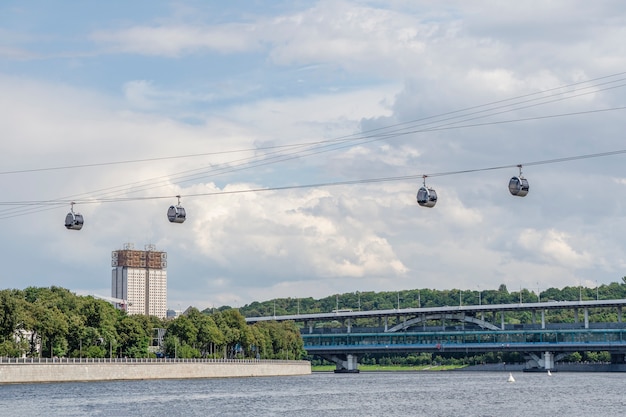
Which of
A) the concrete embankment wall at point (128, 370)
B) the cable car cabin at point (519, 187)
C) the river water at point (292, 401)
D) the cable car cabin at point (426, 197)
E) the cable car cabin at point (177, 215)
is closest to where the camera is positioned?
the cable car cabin at point (519, 187)

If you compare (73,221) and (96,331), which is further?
(96,331)

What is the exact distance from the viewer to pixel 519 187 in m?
51.3

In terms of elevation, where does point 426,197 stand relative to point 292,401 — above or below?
above

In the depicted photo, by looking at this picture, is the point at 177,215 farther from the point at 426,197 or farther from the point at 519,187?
the point at 519,187

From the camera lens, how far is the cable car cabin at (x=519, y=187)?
51344 millimetres

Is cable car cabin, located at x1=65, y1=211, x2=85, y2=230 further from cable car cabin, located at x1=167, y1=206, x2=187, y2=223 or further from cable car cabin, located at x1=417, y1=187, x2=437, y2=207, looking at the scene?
cable car cabin, located at x1=417, y1=187, x2=437, y2=207

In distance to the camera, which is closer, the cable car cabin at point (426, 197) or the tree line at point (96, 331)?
the cable car cabin at point (426, 197)

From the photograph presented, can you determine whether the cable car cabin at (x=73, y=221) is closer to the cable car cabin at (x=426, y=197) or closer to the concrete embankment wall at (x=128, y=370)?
the cable car cabin at (x=426, y=197)

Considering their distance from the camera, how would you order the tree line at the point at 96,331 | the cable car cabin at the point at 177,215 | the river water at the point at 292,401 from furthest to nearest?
1. the tree line at the point at 96,331
2. the river water at the point at 292,401
3. the cable car cabin at the point at 177,215

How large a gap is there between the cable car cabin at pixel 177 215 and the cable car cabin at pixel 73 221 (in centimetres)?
546

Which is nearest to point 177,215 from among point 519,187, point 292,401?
point 519,187

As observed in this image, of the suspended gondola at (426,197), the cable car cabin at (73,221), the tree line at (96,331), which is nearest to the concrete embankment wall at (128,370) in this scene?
the tree line at (96,331)

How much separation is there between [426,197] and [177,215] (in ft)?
47.6

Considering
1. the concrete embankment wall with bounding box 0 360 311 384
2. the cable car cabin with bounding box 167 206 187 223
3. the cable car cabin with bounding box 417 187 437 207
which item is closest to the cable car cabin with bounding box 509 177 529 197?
the cable car cabin with bounding box 417 187 437 207
